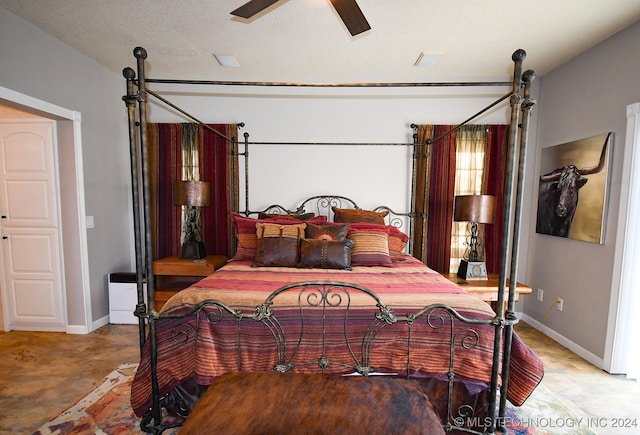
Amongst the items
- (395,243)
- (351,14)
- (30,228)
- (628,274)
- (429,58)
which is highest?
(429,58)

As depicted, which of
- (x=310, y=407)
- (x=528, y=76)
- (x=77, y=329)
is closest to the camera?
(x=310, y=407)

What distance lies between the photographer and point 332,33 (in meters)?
2.52

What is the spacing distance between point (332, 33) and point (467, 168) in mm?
2017

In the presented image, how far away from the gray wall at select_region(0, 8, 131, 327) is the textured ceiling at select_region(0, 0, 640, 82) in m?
0.14

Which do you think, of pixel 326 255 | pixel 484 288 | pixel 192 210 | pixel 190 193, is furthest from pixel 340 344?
pixel 192 210

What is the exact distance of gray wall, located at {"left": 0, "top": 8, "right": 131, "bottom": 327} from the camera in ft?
7.74

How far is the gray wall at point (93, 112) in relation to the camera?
2.36 meters

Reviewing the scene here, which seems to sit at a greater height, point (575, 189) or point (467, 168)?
point (467, 168)

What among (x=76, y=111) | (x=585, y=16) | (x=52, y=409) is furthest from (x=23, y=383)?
(x=585, y=16)

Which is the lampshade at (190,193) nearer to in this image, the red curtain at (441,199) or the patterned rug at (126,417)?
the patterned rug at (126,417)

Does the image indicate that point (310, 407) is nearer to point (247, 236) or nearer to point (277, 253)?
point (277, 253)

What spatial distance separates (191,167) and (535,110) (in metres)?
3.89

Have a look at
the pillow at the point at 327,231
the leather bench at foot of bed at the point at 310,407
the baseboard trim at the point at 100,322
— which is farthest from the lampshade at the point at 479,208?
the baseboard trim at the point at 100,322

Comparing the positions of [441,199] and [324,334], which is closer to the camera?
[324,334]
